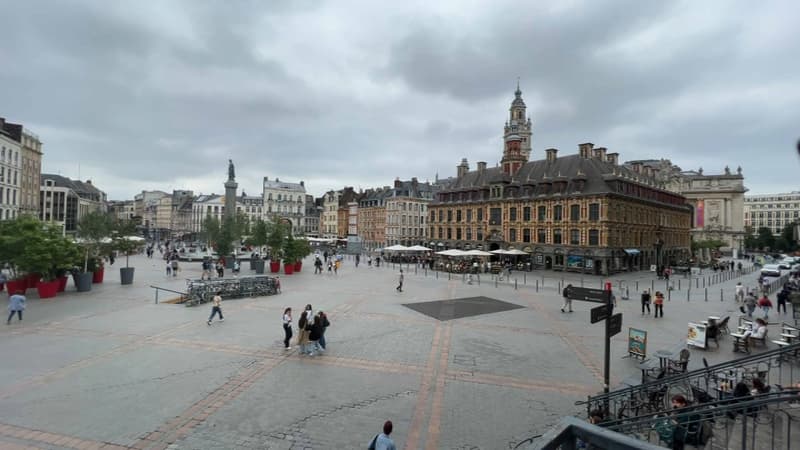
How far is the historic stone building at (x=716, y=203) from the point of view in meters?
93.9

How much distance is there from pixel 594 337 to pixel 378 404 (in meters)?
10.4

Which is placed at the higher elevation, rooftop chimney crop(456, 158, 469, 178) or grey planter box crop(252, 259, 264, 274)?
rooftop chimney crop(456, 158, 469, 178)

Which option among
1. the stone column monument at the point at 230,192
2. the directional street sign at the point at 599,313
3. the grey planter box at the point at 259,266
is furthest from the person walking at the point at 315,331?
the stone column monument at the point at 230,192

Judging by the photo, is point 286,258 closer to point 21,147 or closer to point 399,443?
point 399,443

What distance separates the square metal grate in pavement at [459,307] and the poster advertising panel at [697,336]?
27.4 ft

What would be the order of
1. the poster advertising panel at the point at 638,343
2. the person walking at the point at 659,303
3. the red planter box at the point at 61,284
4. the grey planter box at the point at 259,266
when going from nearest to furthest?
the poster advertising panel at the point at 638,343 < the person walking at the point at 659,303 < the red planter box at the point at 61,284 < the grey planter box at the point at 259,266

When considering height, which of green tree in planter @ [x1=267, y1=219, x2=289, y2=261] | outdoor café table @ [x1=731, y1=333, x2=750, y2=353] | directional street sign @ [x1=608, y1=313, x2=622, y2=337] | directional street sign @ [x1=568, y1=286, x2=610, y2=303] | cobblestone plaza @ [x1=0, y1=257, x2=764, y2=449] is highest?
green tree in planter @ [x1=267, y1=219, x2=289, y2=261]

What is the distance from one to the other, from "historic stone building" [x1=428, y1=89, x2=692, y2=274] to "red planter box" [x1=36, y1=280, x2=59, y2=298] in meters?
44.7

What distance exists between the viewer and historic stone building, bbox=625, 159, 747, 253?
9388cm

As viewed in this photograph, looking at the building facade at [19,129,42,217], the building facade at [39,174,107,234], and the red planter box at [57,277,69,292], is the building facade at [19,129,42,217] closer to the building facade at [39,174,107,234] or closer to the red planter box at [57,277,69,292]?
the building facade at [39,174,107,234]

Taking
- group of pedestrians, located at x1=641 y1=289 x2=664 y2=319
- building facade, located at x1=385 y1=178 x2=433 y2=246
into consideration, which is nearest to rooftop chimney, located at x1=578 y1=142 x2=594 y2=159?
group of pedestrians, located at x1=641 y1=289 x2=664 y2=319

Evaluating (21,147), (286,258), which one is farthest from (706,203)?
(21,147)

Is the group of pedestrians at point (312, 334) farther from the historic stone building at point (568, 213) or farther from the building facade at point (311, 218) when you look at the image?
the building facade at point (311, 218)

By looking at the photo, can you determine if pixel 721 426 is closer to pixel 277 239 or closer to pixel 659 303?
pixel 659 303
